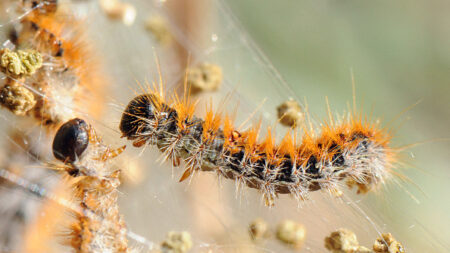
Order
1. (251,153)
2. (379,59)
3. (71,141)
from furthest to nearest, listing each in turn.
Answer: (379,59), (251,153), (71,141)

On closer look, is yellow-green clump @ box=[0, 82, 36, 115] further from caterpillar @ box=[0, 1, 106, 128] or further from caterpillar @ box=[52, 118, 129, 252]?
caterpillar @ box=[52, 118, 129, 252]

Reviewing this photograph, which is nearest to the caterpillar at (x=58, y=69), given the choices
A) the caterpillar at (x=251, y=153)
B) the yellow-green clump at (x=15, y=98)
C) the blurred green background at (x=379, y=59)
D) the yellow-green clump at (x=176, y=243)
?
the yellow-green clump at (x=15, y=98)

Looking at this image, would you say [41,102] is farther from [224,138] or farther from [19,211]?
[224,138]

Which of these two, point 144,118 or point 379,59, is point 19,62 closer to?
point 144,118

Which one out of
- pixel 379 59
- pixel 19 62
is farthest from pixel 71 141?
pixel 379 59

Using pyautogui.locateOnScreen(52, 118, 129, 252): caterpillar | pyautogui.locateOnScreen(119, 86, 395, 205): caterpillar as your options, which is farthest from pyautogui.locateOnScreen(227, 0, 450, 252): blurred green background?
pyautogui.locateOnScreen(52, 118, 129, 252): caterpillar

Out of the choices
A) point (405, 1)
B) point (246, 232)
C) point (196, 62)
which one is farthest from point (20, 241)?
point (405, 1)
